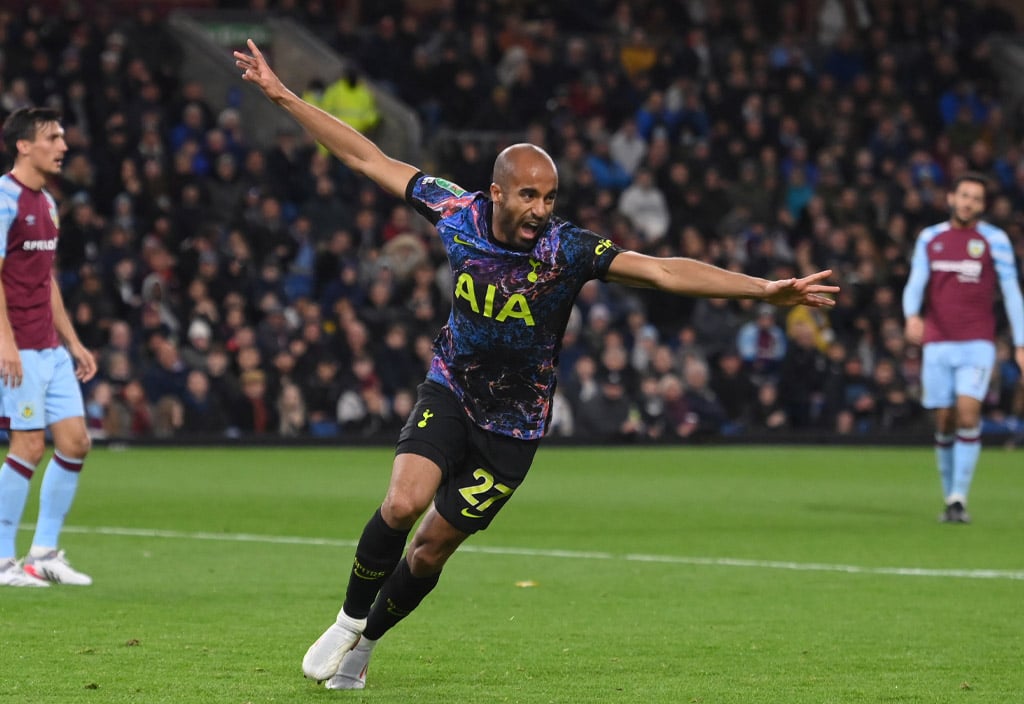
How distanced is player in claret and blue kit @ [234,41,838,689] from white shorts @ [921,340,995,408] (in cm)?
764

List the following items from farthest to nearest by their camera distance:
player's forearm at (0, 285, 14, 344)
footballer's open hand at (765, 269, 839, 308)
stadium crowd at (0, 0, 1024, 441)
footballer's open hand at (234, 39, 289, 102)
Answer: stadium crowd at (0, 0, 1024, 441)
player's forearm at (0, 285, 14, 344)
footballer's open hand at (234, 39, 289, 102)
footballer's open hand at (765, 269, 839, 308)

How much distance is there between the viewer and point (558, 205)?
25562mm

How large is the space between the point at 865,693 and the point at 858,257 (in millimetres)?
20193

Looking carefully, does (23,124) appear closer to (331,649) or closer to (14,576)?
(14,576)

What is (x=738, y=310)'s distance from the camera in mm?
25922

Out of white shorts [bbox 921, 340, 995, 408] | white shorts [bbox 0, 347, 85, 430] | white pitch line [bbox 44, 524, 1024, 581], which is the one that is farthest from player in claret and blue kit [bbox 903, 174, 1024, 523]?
white shorts [bbox 0, 347, 85, 430]

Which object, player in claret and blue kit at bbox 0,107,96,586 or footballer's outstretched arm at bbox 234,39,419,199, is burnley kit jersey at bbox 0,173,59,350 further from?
footballer's outstretched arm at bbox 234,39,419,199

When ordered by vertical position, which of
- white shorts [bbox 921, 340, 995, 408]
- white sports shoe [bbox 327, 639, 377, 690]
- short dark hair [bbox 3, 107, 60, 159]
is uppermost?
short dark hair [bbox 3, 107, 60, 159]

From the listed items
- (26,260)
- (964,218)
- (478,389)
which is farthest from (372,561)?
(964,218)

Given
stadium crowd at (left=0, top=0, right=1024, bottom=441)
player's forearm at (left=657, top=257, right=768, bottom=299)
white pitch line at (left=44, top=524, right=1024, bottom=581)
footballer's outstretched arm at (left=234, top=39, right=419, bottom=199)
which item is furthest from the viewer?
stadium crowd at (left=0, top=0, right=1024, bottom=441)

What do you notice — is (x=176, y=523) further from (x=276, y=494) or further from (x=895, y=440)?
(x=895, y=440)

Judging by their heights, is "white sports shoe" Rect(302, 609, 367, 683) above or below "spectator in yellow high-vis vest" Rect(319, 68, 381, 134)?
below

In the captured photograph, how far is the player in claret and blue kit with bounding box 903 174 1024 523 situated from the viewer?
1405 centimetres

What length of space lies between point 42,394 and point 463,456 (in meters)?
3.62
